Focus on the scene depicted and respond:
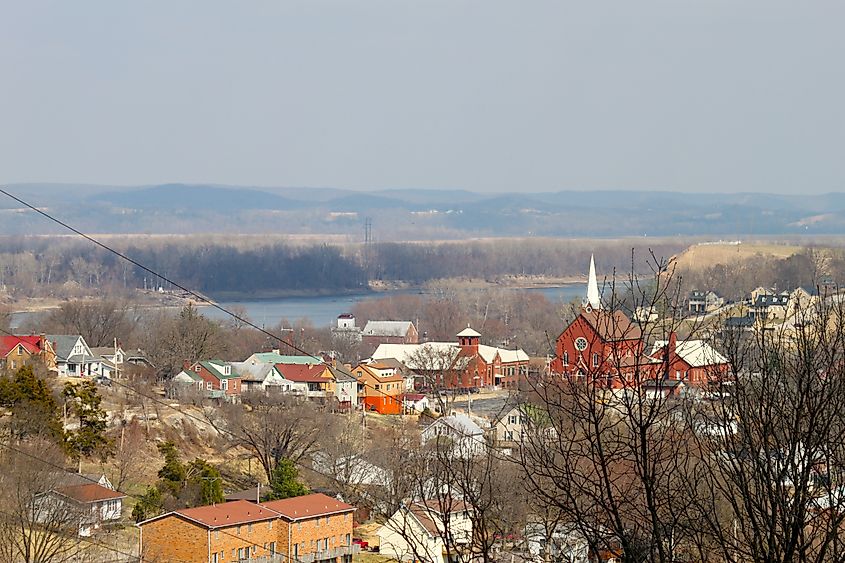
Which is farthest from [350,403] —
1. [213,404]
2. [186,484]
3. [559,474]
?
[559,474]

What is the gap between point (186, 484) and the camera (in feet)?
66.4

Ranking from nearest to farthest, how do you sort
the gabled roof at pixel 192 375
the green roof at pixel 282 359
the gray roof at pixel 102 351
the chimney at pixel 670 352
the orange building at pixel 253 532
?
the chimney at pixel 670 352 → the orange building at pixel 253 532 → the gabled roof at pixel 192 375 → the gray roof at pixel 102 351 → the green roof at pixel 282 359

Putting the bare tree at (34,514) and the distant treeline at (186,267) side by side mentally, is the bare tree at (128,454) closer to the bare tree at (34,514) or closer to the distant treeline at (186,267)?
the bare tree at (34,514)

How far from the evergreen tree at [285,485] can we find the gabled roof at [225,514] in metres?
1.64

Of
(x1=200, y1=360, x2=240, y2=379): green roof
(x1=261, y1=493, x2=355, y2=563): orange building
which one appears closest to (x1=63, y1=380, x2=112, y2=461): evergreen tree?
(x1=261, y1=493, x2=355, y2=563): orange building

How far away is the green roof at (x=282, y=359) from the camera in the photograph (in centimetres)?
3725

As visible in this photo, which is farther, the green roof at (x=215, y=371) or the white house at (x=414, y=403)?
the green roof at (x=215, y=371)

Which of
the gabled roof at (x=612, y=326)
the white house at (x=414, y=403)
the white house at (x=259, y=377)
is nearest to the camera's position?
the gabled roof at (x=612, y=326)

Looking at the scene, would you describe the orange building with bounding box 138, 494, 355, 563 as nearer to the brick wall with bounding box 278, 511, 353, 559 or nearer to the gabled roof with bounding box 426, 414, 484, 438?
the brick wall with bounding box 278, 511, 353, 559

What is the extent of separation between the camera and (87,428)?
22.6 meters

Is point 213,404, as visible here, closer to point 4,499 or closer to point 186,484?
point 186,484

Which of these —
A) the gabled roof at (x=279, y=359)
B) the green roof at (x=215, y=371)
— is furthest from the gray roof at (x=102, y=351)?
the gabled roof at (x=279, y=359)

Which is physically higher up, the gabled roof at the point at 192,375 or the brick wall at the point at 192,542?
the brick wall at the point at 192,542

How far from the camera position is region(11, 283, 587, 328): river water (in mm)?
73500
